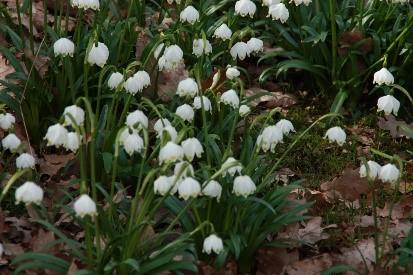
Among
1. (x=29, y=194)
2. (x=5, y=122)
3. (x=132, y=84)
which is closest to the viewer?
(x=29, y=194)

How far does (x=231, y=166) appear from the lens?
9.78 feet

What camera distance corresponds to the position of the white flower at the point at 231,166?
9.84 feet

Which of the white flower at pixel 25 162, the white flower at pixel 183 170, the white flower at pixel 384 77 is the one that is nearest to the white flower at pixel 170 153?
the white flower at pixel 183 170

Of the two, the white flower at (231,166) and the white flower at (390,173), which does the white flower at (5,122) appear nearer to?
the white flower at (231,166)

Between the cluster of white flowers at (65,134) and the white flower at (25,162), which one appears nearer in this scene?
the cluster of white flowers at (65,134)

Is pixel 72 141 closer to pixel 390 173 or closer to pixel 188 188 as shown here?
pixel 188 188

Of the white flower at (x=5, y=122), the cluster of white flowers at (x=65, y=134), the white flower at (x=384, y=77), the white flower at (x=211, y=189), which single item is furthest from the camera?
the white flower at (x=384, y=77)

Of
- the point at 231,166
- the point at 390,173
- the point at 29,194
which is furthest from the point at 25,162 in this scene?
the point at 390,173

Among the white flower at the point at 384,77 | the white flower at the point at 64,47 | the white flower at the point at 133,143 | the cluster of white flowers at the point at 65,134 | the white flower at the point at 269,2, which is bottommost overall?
the white flower at the point at 384,77

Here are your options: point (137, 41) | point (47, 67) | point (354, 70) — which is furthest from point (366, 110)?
point (47, 67)

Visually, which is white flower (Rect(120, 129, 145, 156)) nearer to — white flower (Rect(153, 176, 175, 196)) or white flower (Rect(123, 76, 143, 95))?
white flower (Rect(153, 176, 175, 196))

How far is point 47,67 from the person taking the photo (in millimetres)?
4309

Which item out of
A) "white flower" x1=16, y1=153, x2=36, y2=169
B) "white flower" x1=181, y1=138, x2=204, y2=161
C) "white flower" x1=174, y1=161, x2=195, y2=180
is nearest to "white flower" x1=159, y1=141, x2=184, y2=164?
"white flower" x1=174, y1=161, x2=195, y2=180

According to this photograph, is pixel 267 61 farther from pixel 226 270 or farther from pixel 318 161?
pixel 226 270
